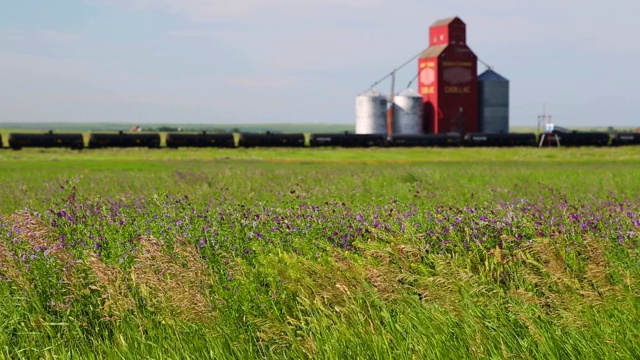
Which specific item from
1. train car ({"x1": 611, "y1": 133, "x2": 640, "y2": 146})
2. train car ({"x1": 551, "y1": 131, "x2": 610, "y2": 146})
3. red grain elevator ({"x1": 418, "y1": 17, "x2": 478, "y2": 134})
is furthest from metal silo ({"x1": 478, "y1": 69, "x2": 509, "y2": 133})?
train car ({"x1": 611, "y1": 133, "x2": 640, "y2": 146})

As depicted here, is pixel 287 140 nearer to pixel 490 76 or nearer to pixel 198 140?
pixel 198 140

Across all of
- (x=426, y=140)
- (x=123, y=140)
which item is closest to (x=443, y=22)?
(x=426, y=140)

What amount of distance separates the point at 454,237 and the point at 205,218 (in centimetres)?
377

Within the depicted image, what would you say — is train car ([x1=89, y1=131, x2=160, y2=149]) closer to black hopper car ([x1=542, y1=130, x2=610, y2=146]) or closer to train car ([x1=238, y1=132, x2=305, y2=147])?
train car ([x1=238, y1=132, x2=305, y2=147])

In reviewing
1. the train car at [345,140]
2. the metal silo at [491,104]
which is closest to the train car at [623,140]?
the metal silo at [491,104]

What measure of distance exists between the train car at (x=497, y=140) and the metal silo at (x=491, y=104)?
15.2 ft

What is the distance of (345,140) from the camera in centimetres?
7581

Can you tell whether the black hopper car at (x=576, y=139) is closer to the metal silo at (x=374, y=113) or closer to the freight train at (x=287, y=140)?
the freight train at (x=287, y=140)

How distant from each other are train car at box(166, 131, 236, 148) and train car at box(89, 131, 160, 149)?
4.99 feet

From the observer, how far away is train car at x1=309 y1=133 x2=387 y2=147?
75938 millimetres

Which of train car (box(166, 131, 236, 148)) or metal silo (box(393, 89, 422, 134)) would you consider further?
metal silo (box(393, 89, 422, 134))

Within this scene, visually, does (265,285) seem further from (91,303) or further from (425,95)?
(425,95)

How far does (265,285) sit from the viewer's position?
941 centimetres

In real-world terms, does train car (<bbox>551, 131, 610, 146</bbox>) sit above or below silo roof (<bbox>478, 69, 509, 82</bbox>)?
below
